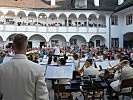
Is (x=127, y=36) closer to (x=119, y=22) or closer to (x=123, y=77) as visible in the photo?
(x=119, y=22)

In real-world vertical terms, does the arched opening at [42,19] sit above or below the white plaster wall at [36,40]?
above

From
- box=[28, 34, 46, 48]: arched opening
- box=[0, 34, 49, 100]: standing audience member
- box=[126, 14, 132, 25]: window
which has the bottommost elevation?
box=[0, 34, 49, 100]: standing audience member

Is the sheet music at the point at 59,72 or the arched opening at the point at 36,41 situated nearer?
the sheet music at the point at 59,72

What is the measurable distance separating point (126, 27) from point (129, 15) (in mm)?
2383

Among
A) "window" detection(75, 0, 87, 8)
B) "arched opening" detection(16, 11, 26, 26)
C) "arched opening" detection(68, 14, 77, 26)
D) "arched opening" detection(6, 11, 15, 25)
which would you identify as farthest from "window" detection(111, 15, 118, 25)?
"arched opening" detection(6, 11, 15, 25)

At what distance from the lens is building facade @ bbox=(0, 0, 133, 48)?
97.8 ft

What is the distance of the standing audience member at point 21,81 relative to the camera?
221 centimetres

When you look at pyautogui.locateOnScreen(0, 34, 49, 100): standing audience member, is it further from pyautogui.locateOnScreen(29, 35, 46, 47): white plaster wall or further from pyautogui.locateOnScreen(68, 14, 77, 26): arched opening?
pyautogui.locateOnScreen(68, 14, 77, 26): arched opening

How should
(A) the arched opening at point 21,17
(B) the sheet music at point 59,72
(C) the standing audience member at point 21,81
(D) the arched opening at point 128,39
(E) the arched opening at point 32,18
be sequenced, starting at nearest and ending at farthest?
1. (C) the standing audience member at point 21,81
2. (B) the sheet music at point 59,72
3. (A) the arched opening at point 21,17
4. (D) the arched opening at point 128,39
5. (E) the arched opening at point 32,18

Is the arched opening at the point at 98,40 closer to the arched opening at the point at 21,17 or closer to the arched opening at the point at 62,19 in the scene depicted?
the arched opening at the point at 62,19

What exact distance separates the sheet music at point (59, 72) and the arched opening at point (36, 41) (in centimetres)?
2646

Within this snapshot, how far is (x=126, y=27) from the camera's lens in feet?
101

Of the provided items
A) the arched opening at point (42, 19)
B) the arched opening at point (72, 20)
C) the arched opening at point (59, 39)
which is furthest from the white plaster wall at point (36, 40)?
the arched opening at point (72, 20)

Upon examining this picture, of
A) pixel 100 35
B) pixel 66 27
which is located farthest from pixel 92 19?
pixel 66 27
